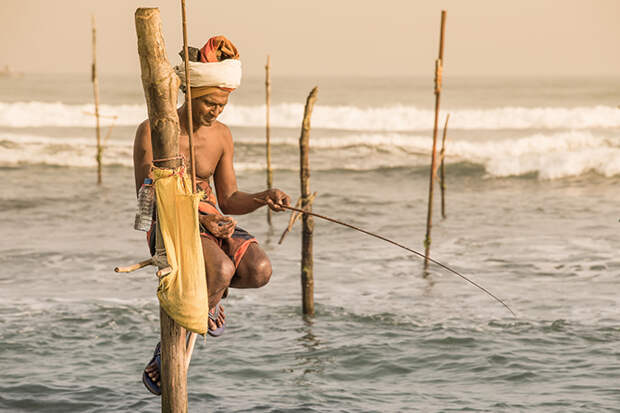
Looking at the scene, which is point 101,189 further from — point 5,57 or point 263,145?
point 5,57

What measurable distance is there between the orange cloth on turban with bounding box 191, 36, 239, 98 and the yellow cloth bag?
0.51 metres

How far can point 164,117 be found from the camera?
379cm

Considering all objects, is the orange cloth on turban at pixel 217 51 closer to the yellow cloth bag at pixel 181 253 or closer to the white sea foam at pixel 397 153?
the yellow cloth bag at pixel 181 253

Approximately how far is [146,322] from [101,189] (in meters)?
11.8

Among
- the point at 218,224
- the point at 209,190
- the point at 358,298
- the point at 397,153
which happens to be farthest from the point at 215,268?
the point at 397,153

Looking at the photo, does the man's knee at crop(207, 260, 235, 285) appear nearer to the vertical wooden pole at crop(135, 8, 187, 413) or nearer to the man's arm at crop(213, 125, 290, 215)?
the vertical wooden pole at crop(135, 8, 187, 413)

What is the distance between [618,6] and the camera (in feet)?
163

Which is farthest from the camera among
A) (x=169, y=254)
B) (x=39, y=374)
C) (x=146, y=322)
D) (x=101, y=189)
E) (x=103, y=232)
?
(x=101, y=189)

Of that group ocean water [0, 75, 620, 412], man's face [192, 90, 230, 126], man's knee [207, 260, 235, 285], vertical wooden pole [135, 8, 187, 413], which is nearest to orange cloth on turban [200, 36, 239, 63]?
man's face [192, 90, 230, 126]

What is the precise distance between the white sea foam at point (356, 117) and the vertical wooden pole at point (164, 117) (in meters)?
29.1

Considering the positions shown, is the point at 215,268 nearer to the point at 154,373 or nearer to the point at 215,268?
the point at 215,268

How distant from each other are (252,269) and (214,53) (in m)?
1.02

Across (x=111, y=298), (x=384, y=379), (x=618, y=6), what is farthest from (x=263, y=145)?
(x=618, y=6)

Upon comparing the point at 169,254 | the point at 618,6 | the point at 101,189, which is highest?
the point at 618,6
